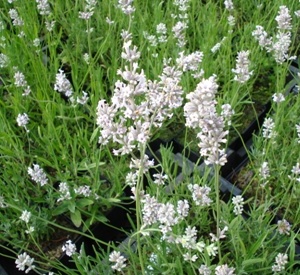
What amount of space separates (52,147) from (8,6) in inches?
49.7

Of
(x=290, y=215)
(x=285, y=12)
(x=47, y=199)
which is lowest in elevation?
(x=290, y=215)

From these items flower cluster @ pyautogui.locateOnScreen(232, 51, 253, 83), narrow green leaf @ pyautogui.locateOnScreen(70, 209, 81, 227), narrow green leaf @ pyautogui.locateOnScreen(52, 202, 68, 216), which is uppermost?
flower cluster @ pyautogui.locateOnScreen(232, 51, 253, 83)

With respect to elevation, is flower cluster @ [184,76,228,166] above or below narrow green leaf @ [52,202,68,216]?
above

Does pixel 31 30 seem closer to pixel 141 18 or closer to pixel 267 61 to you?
pixel 141 18

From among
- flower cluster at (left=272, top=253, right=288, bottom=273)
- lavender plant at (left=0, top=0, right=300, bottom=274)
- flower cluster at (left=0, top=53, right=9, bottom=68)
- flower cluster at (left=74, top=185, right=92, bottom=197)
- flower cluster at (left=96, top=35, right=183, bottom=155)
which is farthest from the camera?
flower cluster at (left=0, top=53, right=9, bottom=68)

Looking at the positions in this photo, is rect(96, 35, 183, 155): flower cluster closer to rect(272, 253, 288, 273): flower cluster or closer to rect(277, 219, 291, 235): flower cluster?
rect(272, 253, 288, 273): flower cluster

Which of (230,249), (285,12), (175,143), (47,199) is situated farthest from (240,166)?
(47,199)

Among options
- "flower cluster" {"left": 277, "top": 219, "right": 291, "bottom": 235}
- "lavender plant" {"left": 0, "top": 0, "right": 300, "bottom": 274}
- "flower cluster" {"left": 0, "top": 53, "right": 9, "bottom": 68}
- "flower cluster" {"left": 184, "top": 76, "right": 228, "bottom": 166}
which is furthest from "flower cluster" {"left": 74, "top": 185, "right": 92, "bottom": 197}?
"flower cluster" {"left": 184, "top": 76, "right": 228, "bottom": 166}

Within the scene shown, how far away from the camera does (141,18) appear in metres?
2.52

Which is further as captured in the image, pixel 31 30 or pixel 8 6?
pixel 8 6

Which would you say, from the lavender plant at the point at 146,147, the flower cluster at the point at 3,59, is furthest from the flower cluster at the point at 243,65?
the flower cluster at the point at 3,59

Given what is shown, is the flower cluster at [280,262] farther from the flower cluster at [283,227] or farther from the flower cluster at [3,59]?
the flower cluster at [3,59]

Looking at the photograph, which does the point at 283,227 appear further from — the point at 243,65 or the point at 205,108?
the point at 205,108

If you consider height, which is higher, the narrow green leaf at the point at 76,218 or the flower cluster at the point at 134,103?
the flower cluster at the point at 134,103
